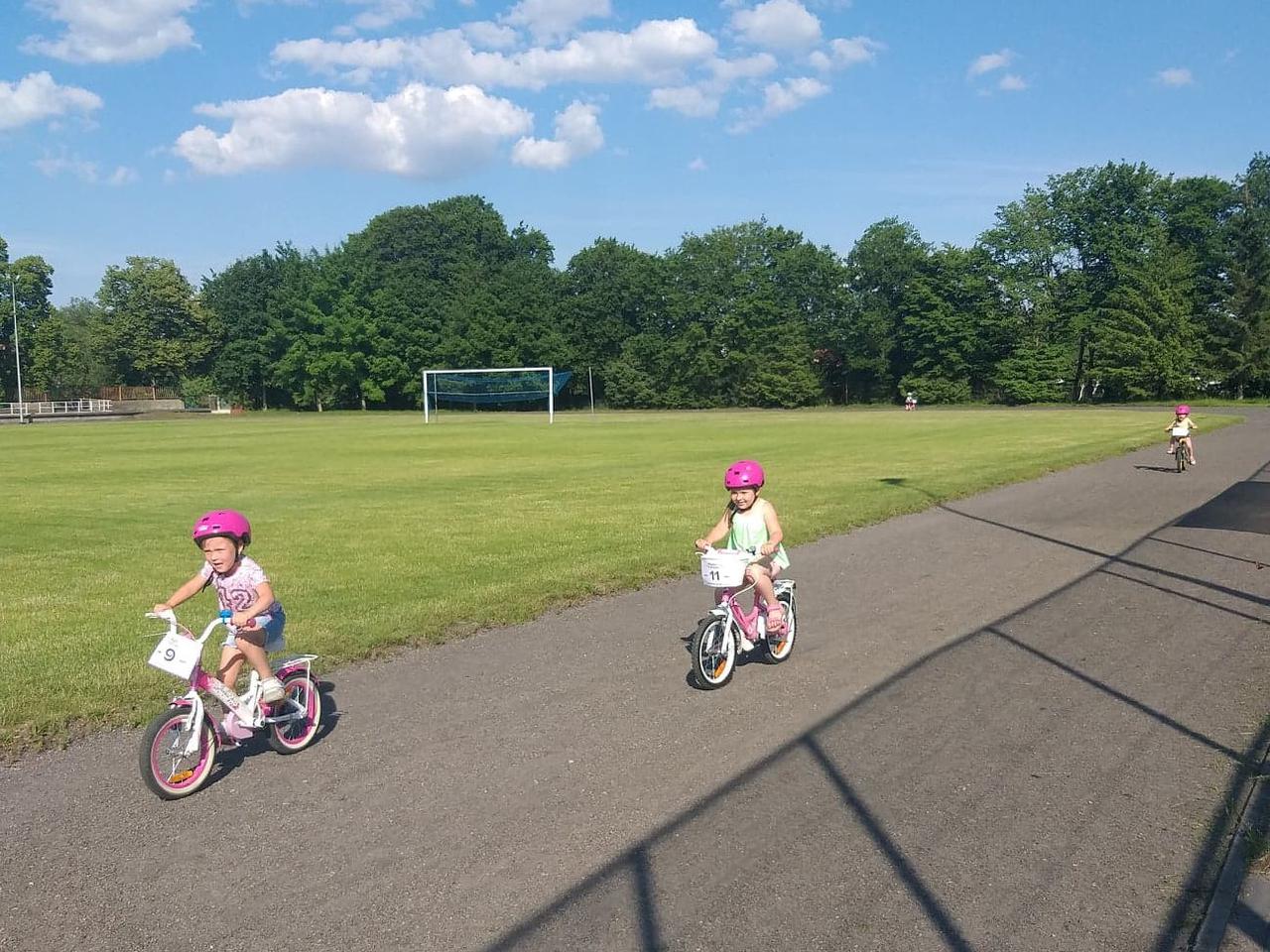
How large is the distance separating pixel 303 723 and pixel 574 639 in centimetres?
287

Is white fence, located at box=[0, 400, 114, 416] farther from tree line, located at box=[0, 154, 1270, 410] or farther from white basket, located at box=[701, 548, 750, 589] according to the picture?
white basket, located at box=[701, 548, 750, 589]

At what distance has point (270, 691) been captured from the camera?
217 inches

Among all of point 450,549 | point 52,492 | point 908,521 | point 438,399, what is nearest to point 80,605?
point 450,549

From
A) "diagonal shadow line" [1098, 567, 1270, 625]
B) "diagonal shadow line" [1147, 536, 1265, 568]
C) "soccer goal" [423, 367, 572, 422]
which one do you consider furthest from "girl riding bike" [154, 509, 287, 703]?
"soccer goal" [423, 367, 572, 422]

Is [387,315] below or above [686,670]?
above

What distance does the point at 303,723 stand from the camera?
5.82 m

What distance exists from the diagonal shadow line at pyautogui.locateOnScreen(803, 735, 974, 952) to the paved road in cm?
2

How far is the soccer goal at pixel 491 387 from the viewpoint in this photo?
87375mm

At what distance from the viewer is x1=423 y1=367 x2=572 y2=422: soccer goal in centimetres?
8738

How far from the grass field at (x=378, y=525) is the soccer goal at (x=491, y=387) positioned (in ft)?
164

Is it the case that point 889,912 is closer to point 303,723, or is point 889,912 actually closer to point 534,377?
point 303,723

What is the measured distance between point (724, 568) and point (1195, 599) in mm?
5484

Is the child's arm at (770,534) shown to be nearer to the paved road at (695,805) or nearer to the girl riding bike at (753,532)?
the girl riding bike at (753,532)

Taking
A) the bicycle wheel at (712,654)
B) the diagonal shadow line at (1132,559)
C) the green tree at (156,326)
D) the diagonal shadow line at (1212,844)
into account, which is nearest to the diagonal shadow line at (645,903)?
the diagonal shadow line at (1212,844)
